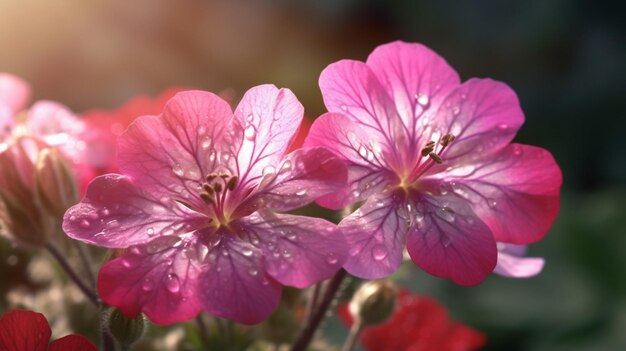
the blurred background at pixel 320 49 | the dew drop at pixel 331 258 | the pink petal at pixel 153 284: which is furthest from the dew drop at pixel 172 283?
the blurred background at pixel 320 49

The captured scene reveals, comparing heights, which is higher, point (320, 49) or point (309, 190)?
point (309, 190)

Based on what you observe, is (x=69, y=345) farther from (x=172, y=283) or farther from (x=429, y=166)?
(x=429, y=166)

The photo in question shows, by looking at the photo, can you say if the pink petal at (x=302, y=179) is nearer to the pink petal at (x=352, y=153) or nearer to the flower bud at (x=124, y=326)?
the pink petal at (x=352, y=153)

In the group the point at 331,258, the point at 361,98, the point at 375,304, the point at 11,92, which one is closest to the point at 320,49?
the point at 11,92

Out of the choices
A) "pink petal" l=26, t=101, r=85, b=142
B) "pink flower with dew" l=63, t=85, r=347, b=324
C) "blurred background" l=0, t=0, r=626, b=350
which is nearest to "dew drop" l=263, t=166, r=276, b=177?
"pink flower with dew" l=63, t=85, r=347, b=324

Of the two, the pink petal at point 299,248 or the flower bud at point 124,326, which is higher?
the pink petal at point 299,248

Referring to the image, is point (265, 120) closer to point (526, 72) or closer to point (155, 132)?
point (155, 132)
